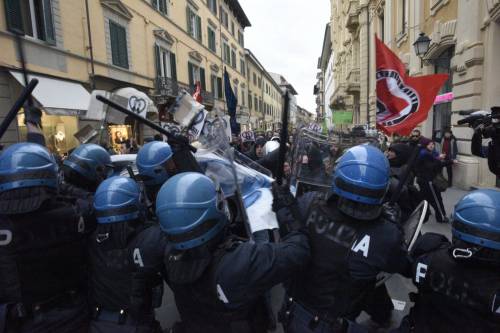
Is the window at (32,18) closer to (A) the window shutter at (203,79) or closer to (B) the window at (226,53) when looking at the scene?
(A) the window shutter at (203,79)

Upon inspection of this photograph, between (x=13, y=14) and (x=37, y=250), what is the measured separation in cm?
1054

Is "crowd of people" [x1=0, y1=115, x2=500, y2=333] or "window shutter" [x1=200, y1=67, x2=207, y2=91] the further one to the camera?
"window shutter" [x1=200, y1=67, x2=207, y2=91]

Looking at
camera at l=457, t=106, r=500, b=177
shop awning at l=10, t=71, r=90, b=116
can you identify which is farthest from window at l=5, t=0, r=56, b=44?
camera at l=457, t=106, r=500, b=177

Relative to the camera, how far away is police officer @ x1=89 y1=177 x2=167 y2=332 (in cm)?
206

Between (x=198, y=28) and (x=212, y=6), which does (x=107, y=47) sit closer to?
(x=198, y=28)

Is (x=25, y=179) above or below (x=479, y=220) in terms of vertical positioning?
above

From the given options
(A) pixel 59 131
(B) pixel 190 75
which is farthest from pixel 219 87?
(A) pixel 59 131

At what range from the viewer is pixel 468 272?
5.21 feet

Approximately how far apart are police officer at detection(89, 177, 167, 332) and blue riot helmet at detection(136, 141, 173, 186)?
1.18 m

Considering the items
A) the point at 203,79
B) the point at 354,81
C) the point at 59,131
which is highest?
the point at 203,79

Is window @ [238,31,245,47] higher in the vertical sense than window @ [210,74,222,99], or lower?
higher

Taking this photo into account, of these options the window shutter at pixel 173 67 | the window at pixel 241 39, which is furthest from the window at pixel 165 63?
the window at pixel 241 39

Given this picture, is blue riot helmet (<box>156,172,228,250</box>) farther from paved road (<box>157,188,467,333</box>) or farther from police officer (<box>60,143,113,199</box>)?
paved road (<box>157,188,467,333</box>)

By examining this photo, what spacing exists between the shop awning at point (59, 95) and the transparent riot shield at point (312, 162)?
9.34 meters
